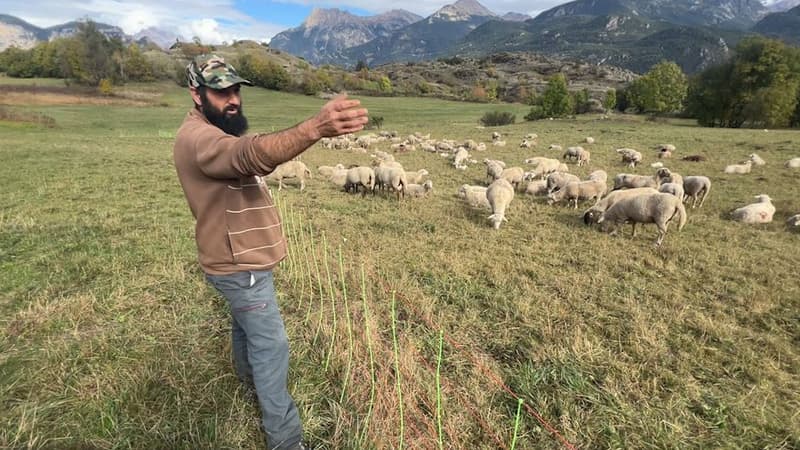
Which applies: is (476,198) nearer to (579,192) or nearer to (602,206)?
(579,192)

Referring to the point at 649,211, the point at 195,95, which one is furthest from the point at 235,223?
the point at 649,211

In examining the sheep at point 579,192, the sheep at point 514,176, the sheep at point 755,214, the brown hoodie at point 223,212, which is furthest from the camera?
the sheep at point 514,176

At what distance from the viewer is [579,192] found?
42.2 ft

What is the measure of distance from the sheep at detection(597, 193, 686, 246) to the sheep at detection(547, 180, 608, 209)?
2585 millimetres

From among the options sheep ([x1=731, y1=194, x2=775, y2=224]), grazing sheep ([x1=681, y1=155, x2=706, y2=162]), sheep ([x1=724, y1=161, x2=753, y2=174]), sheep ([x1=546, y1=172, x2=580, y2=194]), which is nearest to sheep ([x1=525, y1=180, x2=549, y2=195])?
sheep ([x1=546, y1=172, x2=580, y2=194])

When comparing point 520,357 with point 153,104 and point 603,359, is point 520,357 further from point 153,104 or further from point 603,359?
point 153,104

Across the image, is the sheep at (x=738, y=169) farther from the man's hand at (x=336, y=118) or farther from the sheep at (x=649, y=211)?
the man's hand at (x=336, y=118)

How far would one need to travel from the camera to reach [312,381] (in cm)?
419

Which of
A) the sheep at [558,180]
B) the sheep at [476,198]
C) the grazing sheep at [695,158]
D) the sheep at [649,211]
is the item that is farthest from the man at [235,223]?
the grazing sheep at [695,158]

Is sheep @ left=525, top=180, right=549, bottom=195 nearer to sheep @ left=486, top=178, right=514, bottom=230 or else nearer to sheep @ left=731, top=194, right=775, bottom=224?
sheep @ left=486, top=178, right=514, bottom=230

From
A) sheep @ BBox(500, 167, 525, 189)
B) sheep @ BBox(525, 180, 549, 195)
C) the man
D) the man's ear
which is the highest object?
the man's ear

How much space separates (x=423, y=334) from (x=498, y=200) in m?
6.77

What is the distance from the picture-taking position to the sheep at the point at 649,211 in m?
8.96

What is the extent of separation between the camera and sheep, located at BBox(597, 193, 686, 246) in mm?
8961
